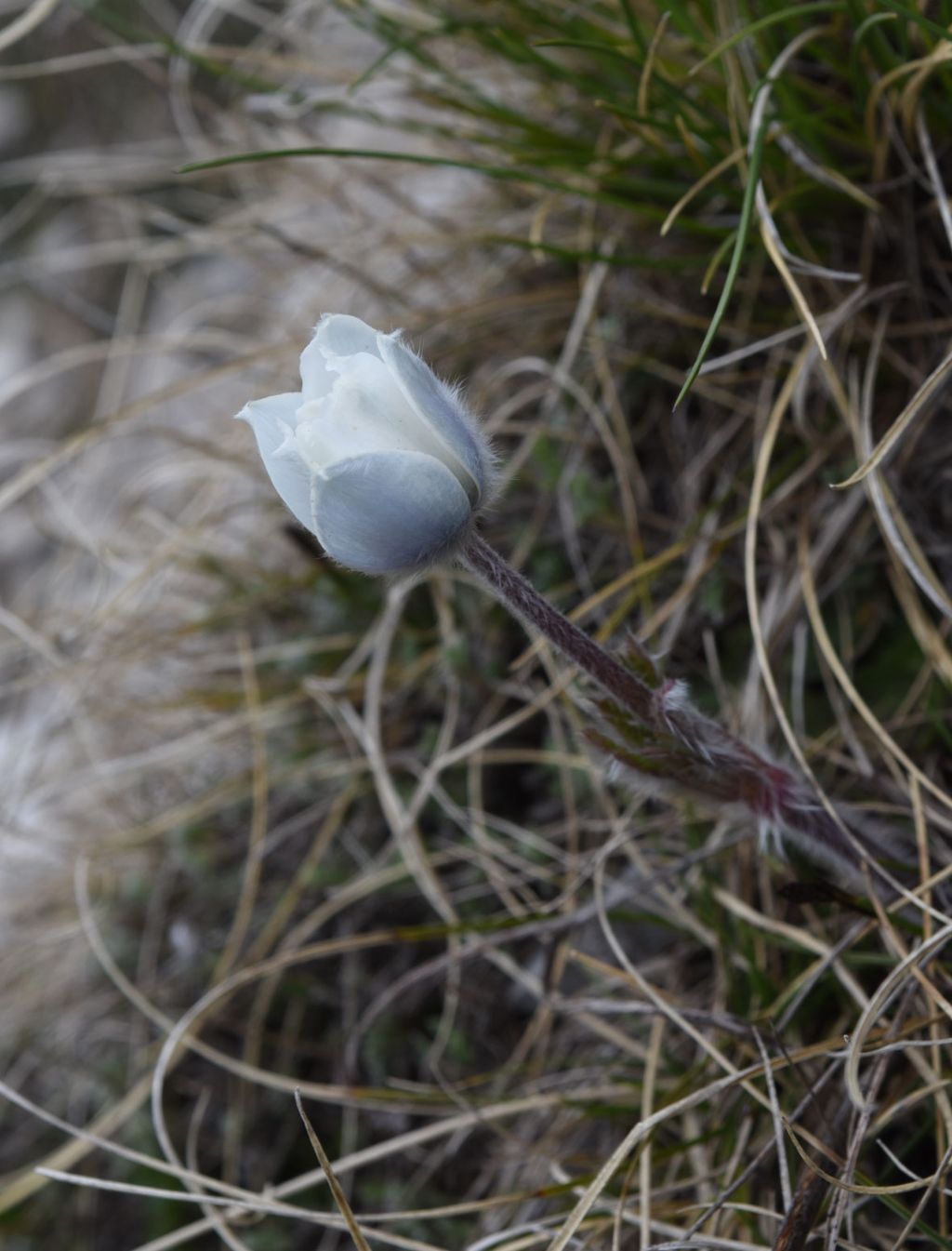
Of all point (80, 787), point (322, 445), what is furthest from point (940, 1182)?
point (80, 787)

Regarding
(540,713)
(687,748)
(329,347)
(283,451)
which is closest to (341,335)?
(329,347)

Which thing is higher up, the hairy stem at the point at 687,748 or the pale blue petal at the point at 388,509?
the pale blue petal at the point at 388,509

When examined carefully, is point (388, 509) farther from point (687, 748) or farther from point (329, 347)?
point (687, 748)

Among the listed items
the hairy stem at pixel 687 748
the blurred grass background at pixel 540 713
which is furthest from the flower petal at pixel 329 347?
the blurred grass background at pixel 540 713

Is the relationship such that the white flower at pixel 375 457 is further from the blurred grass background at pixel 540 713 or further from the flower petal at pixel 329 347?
the blurred grass background at pixel 540 713

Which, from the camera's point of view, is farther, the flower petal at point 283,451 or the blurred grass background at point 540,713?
the blurred grass background at point 540,713

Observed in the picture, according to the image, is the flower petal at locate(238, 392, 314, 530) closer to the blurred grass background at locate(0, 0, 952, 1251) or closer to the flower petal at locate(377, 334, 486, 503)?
the flower petal at locate(377, 334, 486, 503)

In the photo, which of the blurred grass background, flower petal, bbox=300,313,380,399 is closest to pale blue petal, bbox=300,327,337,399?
flower petal, bbox=300,313,380,399

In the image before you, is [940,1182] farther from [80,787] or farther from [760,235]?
[80,787]

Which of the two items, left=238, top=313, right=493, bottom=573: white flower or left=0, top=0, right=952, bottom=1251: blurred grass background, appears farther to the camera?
left=0, top=0, right=952, bottom=1251: blurred grass background
